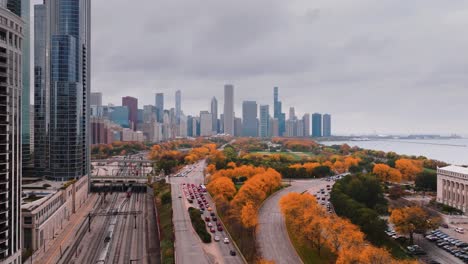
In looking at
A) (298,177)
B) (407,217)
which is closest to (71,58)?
(298,177)

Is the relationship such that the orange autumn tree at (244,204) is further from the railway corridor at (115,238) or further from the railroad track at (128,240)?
the railroad track at (128,240)

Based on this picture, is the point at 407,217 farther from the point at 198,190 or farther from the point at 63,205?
the point at 63,205

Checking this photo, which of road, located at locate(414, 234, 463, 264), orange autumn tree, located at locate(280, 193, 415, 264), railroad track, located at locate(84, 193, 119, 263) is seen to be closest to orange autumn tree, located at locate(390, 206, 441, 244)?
road, located at locate(414, 234, 463, 264)

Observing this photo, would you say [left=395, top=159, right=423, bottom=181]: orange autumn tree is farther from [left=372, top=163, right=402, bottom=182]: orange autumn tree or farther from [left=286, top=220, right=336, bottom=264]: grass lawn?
[left=286, top=220, right=336, bottom=264]: grass lawn

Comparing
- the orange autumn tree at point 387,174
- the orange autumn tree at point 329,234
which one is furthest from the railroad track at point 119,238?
the orange autumn tree at point 387,174

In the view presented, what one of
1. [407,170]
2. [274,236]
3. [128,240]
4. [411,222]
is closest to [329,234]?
[274,236]

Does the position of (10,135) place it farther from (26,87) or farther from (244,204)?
(26,87)
